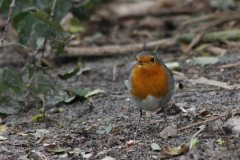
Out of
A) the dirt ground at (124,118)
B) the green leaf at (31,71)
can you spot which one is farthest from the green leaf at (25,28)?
the dirt ground at (124,118)

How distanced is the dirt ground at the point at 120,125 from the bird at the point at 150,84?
0.29 m

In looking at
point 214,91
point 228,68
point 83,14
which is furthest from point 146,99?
point 83,14

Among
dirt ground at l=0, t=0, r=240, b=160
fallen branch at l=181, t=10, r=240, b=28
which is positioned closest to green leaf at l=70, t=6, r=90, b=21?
dirt ground at l=0, t=0, r=240, b=160

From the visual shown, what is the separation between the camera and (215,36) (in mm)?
6172

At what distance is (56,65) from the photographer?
641cm

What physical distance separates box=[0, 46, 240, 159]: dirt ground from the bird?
29cm

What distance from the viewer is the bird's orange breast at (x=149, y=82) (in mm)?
3309

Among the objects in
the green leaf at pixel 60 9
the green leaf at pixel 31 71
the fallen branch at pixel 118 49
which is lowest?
the fallen branch at pixel 118 49

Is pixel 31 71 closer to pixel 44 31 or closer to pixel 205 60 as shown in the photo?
pixel 44 31

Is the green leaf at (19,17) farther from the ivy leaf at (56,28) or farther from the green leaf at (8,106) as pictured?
the green leaf at (8,106)

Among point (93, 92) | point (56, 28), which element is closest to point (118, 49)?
point (93, 92)

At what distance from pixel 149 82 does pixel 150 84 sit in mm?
21

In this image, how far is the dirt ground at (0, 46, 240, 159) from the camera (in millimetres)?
2852

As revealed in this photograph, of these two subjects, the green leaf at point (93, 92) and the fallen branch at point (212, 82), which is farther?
the green leaf at point (93, 92)
